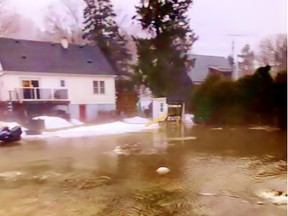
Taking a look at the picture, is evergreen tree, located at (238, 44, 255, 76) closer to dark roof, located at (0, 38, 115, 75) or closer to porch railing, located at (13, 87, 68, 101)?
dark roof, located at (0, 38, 115, 75)

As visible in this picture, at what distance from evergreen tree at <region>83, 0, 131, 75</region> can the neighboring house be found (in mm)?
43

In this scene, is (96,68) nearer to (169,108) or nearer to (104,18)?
(104,18)

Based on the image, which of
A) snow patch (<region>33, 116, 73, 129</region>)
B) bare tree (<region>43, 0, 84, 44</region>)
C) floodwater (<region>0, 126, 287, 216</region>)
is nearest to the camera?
floodwater (<region>0, 126, 287, 216</region>)

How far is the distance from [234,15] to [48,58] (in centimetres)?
99

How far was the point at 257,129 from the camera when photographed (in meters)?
1.77

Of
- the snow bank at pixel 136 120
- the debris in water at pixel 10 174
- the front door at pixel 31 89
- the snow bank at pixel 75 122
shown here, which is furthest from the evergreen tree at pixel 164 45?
the debris in water at pixel 10 174

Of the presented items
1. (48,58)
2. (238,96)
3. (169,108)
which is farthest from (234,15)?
(48,58)

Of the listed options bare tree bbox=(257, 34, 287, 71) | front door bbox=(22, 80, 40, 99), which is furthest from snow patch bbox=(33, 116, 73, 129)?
bare tree bbox=(257, 34, 287, 71)

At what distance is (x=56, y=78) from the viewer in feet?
4.80

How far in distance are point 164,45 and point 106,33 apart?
0.98ft

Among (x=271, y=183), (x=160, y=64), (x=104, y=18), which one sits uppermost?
(x=104, y=18)

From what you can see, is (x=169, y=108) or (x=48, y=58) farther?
(x=169, y=108)

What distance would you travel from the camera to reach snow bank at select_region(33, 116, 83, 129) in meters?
1.46

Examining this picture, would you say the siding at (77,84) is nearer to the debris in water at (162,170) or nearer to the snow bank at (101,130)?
the snow bank at (101,130)
